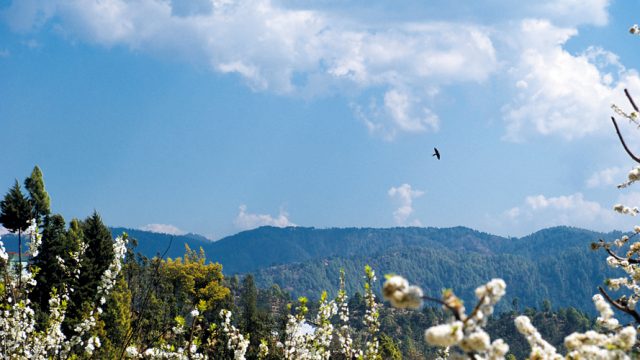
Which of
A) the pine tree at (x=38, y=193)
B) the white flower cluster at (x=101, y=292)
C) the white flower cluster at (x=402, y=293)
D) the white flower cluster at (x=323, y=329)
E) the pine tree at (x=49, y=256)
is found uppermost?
the pine tree at (x=38, y=193)

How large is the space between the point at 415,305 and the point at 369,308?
352 inches

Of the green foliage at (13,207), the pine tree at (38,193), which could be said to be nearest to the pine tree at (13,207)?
the green foliage at (13,207)

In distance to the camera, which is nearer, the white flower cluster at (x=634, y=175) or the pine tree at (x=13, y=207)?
the white flower cluster at (x=634, y=175)

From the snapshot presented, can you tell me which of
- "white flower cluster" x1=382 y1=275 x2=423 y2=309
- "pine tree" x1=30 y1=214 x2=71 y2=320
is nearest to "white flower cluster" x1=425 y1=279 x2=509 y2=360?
"white flower cluster" x1=382 y1=275 x2=423 y2=309

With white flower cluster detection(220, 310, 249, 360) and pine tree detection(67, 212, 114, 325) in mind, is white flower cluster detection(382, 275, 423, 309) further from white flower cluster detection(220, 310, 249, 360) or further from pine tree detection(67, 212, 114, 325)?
pine tree detection(67, 212, 114, 325)

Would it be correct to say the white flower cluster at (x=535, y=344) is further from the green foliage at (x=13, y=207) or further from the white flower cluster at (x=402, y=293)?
the green foliage at (x=13, y=207)

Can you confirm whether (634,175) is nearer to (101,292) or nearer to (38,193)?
(101,292)

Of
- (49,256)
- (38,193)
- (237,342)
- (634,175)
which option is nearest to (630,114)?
(634,175)

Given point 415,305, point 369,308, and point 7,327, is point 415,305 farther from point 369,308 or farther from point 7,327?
point 7,327

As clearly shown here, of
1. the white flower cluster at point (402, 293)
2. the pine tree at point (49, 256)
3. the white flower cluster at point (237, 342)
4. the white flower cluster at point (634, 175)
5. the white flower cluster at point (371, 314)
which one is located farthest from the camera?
the pine tree at point (49, 256)

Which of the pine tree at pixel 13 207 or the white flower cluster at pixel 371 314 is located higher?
the pine tree at pixel 13 207

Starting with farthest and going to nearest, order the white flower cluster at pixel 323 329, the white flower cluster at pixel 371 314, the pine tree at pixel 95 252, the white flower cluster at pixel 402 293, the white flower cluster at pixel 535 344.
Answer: the pine tree at pixel 95 252 < the white flower cluster at pixel 323 329 < the white flower cluster at pixel 371 314 < the white flower cluster at pixel 535 344 < the white flower cluster at pixel 402 293

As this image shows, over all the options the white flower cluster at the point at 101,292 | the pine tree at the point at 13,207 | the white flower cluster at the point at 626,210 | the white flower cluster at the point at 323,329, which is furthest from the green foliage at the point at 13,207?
the white flower cluster at the point at 626,210

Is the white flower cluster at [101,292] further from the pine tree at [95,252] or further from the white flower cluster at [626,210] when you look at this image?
the pine tree at [95,252]
